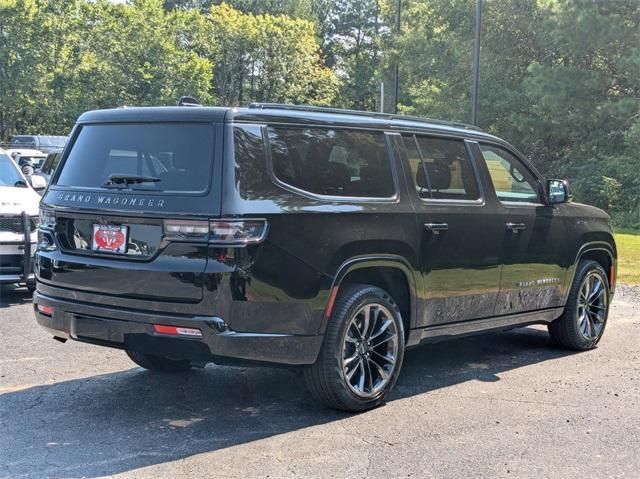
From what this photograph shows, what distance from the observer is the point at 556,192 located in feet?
21.6

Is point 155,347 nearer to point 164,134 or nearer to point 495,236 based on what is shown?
point 164,134

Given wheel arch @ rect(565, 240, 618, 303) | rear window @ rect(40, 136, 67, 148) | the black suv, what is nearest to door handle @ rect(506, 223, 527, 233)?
the black suv

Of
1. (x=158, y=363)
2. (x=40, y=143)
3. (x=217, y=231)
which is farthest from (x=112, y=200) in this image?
(x=40, y=143)

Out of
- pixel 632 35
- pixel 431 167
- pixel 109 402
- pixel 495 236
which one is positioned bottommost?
pixel 109 402

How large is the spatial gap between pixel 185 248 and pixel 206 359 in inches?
25.8

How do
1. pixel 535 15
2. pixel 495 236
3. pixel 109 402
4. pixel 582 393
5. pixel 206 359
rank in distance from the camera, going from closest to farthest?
pixel 206 359 < pixel 109 402 < pixel 582 393 < pixel 495 236 < pixel 535 15

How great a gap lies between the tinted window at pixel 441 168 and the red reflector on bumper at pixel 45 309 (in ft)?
8.63

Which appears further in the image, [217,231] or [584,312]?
[584,312]

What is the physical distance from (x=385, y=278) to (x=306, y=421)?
112 centimetres

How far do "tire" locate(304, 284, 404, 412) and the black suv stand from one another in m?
0.01

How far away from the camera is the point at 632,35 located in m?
24.0

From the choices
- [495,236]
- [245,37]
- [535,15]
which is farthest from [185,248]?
[245,37]

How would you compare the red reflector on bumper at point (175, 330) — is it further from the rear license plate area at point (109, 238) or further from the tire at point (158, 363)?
the tire at point (158, 363)

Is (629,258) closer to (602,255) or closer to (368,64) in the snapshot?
(602,255)
